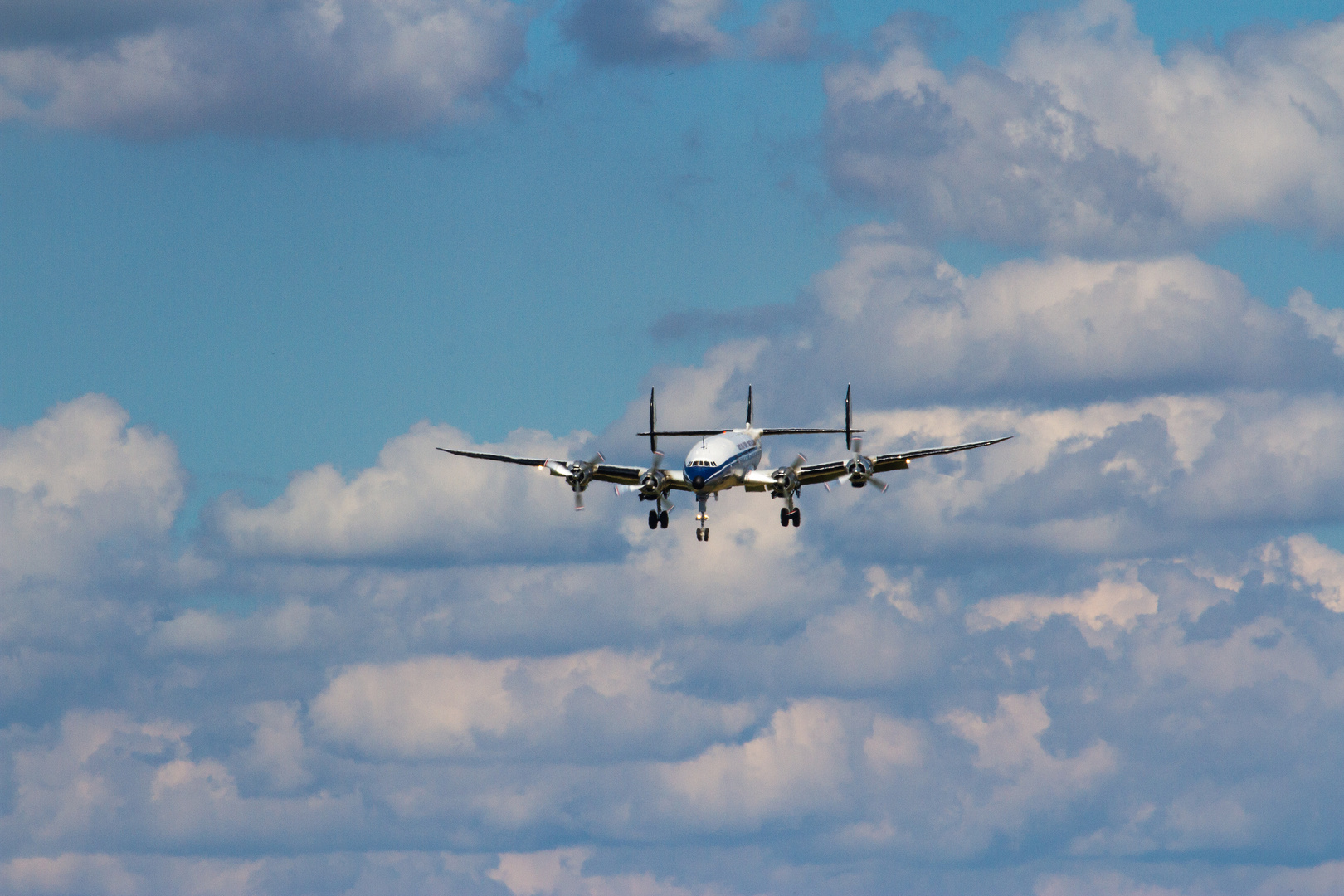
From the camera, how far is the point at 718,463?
16012cm

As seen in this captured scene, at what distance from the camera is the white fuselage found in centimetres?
15975

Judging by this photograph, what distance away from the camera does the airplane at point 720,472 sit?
160 meters

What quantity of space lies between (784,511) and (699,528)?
9.24 meters

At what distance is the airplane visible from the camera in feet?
527

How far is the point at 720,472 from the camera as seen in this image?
160375 mm

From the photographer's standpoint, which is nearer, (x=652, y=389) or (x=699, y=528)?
(x=699, y=528)

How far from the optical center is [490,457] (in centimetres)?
16950

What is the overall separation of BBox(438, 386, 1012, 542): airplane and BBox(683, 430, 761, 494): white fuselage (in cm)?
7

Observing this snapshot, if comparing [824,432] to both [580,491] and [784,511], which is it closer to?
[784,511]

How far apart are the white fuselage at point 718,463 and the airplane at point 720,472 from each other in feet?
0.23

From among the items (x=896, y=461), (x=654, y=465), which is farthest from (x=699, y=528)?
(x=896, y=461)

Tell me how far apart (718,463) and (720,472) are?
85cm

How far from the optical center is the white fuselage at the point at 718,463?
160 metres

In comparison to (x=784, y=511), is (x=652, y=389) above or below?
above
